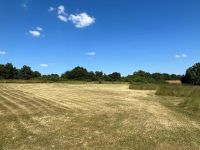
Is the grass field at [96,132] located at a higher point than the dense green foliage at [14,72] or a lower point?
lower

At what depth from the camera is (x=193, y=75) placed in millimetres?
99062

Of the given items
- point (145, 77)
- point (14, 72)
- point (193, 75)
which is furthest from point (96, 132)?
point (14, 72)

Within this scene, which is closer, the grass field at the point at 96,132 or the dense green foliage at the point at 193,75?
the grass field at the point at 96,132

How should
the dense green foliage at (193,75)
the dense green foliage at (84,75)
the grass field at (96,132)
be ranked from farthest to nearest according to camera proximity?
the dense green foliage at (84,75)
the dense green foliage at (193,75)
the grass field at (96,132)

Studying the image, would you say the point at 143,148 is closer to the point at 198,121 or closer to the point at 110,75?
the point at 198,121

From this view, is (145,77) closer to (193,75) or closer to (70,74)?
(193,75)

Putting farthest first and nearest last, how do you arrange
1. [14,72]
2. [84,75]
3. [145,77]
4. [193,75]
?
[84,75]
[14,72]
[193,75]
[145,77]

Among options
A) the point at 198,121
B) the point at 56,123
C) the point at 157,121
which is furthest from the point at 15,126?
the point at 198,121

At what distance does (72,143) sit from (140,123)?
392 cm

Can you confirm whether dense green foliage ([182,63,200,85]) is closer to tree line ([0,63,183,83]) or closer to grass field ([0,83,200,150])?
tree line ([0,63,183,83])

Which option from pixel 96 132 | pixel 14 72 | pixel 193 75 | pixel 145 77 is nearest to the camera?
pixel 96 132

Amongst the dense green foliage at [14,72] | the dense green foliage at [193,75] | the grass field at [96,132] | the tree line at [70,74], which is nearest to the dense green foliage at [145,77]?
the tree line at [70,74]

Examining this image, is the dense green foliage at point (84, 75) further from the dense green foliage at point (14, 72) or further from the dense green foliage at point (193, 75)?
the dense green foliage at point (193, 75)

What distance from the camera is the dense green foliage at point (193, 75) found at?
9762 cm
